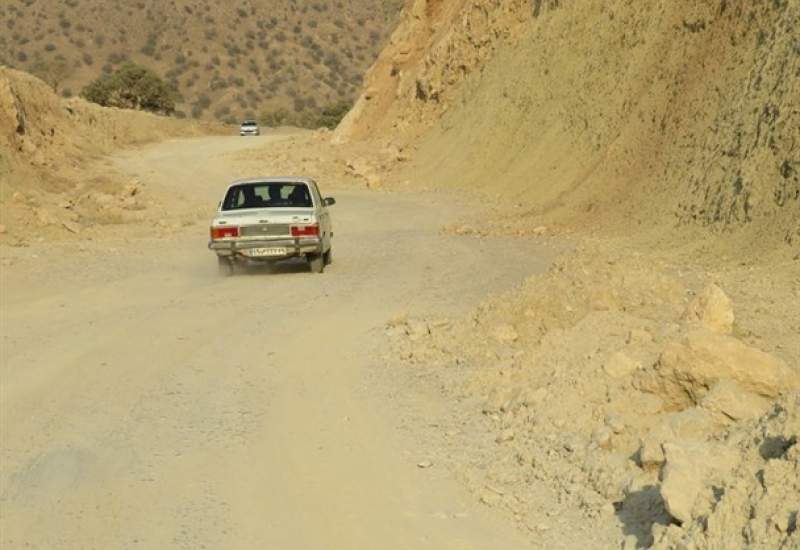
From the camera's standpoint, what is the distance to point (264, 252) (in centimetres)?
1955

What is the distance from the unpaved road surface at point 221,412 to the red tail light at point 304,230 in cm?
75

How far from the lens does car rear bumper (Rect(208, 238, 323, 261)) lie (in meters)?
19.5

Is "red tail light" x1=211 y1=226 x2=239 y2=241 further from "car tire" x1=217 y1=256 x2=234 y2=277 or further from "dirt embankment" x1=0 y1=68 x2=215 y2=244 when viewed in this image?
"dirt embankment" x1=0 y1=68 x2=215 y2=244

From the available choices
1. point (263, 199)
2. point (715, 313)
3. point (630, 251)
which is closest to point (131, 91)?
point (263, 199)

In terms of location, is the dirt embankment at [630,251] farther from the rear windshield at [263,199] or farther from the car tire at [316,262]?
the rear windshield at [263,199]

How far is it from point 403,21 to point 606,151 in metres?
25.4

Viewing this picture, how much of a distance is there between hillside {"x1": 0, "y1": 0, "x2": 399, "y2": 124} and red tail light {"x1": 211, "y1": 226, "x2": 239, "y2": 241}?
8305 centimetres

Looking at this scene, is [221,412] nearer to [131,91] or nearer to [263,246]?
[263,246]

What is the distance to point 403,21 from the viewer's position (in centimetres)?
5372

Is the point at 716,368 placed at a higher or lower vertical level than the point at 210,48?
lower

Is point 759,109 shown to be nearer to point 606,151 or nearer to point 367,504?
point 606,151

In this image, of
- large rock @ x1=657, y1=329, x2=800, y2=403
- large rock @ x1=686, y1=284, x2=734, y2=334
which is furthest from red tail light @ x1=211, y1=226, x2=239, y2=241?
large rock @ x1=657, y1=329, x2=800, y2=403

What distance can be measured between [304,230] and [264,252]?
77cm

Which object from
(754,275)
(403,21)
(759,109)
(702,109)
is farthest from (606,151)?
(403,21)
